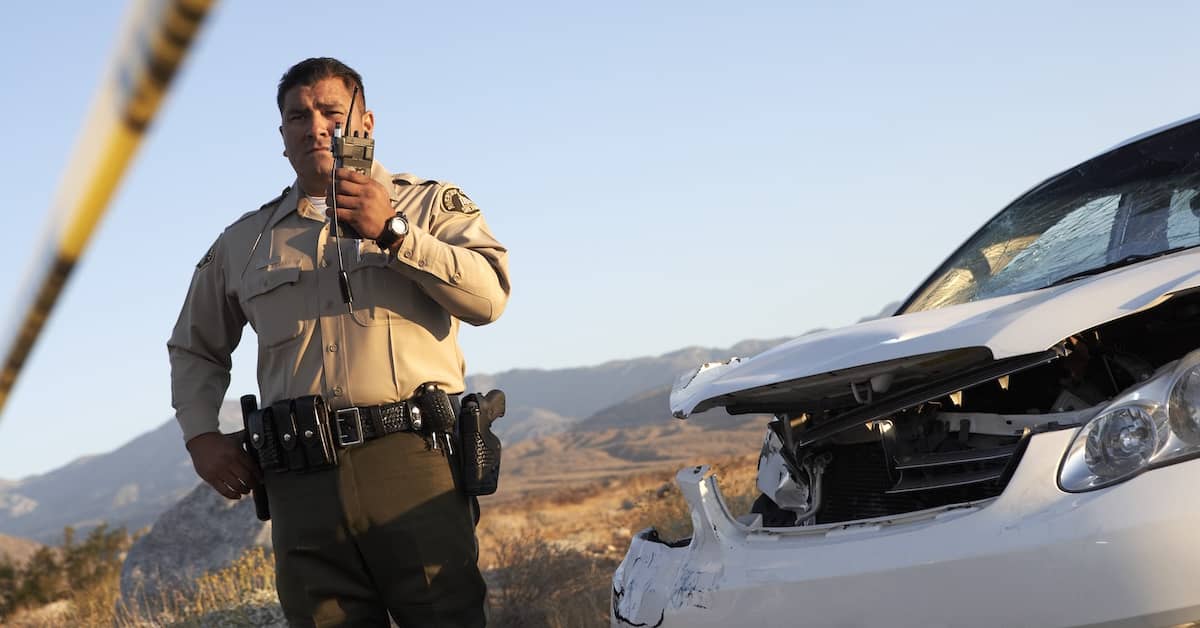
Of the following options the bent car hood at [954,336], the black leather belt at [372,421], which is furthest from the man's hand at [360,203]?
the bent car hood at [954,336]

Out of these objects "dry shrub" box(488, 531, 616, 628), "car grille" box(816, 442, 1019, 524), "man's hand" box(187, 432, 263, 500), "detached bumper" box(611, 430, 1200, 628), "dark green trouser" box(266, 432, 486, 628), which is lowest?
"dry shrub" box(488, 531, 616, 628)

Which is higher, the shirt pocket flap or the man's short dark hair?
the man's short dark hair

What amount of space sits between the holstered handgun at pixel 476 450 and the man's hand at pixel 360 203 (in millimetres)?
603

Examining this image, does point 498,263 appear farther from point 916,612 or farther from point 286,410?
point 916,612

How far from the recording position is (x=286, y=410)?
10.5 feet

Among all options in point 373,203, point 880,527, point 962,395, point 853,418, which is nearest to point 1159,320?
point 962,395

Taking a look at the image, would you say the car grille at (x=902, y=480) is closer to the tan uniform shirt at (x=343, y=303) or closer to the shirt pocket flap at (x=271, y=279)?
the tan uniform shirt at (x=343, y=303)

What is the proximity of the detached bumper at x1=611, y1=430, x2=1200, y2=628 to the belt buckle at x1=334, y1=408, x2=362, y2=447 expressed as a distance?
1.00m

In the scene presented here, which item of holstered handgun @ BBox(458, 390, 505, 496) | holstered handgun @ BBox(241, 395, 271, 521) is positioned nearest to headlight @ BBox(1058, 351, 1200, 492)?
holstered handgun @ BBox(458, 390, 505, 496)

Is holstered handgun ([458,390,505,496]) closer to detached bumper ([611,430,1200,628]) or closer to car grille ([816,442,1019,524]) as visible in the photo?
detached bumper ([611,430,1200,628])

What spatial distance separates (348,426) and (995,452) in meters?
1.68

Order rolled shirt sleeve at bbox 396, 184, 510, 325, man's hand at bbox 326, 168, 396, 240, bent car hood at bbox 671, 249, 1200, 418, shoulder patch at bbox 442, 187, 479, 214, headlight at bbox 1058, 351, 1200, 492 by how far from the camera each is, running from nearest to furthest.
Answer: headlight at bbox 1058, 351, 1200, 492 → bent car hood at bbox 671, 249, 1200, 418 → man's hand at bbox 326, 168, 396, 240 → rolled shirt sleeve at bbox 396, 184, 510, 325 → shoulder patch at bbox 442, 187, 479, 214

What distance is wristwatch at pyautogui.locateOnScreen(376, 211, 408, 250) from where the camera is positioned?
2.97 m

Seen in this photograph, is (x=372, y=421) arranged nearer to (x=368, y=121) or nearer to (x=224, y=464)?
(x=224, y=464)
